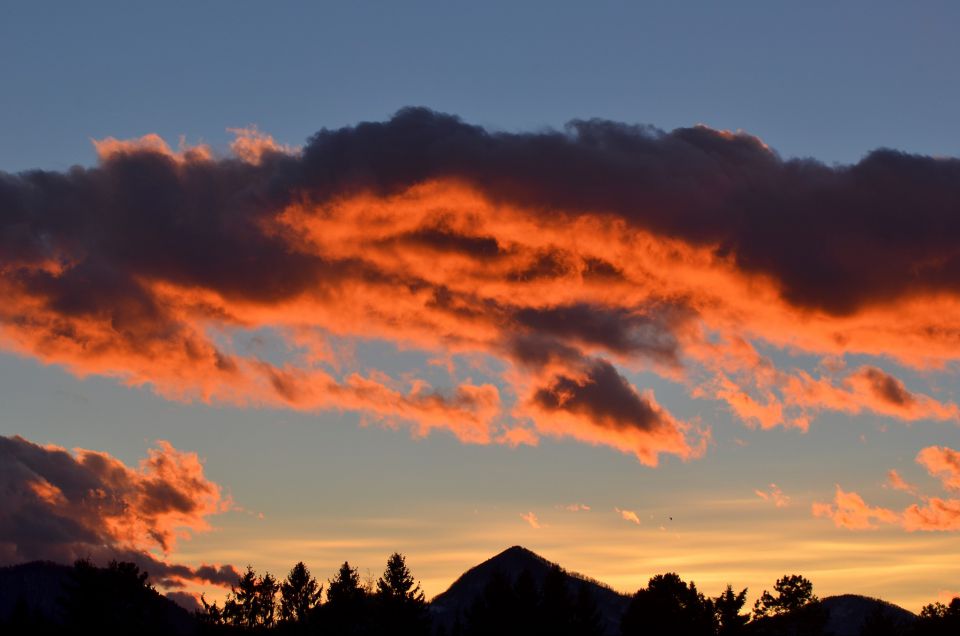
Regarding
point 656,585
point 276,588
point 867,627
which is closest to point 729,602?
point 656,585

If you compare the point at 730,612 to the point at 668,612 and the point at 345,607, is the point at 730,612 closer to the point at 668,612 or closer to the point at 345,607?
the point at 668,612

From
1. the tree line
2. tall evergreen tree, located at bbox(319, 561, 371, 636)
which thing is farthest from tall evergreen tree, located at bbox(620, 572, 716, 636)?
tall evergreen tree, located at bbox(319, 561, 371, 636)

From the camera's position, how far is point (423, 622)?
141 metres

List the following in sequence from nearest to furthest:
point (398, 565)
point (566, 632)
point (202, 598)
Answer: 1. point (566, 632)
2. point (398, 565)
3. point (202, 598)

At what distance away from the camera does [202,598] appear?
572ft

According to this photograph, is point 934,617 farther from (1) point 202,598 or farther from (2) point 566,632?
(1) point 202,598

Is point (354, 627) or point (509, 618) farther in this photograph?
point (354, 627)

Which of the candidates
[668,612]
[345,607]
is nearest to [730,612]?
[668,612]

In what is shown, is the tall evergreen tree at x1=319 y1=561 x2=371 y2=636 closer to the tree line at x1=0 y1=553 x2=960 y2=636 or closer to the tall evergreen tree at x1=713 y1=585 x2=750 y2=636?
the tree line at x1=0 y1=553 x2=960 y2=636

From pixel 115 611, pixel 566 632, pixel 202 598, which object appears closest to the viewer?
pixel 566 632

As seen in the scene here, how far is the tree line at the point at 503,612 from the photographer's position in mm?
136625

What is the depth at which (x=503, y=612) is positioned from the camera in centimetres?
13488

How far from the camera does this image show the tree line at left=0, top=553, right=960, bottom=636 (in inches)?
5379

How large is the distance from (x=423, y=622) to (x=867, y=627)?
184 ft
